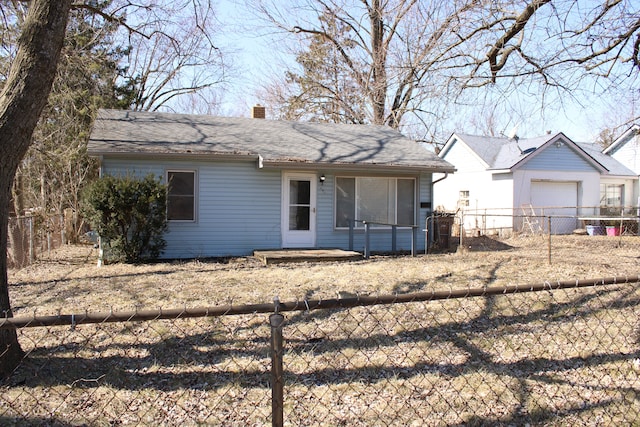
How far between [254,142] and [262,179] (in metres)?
1.17

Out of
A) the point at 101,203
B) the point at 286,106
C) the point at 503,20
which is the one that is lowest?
the point at 101,203

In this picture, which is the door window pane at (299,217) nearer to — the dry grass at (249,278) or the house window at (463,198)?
the dry grass at (249,278)

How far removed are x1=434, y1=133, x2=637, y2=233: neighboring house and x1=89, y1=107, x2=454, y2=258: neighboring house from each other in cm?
679

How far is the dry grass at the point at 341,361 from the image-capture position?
12.4ft

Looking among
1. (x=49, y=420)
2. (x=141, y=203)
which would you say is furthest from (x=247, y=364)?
(x=141, y=203)

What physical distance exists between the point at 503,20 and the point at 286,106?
1643 centimetres

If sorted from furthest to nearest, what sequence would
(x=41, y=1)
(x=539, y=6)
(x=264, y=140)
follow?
(x=264, y=140)
(x=539, y=6)
(x=41, y=1)

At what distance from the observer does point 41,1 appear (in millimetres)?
4293

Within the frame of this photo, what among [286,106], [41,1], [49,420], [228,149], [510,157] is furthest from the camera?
[286,106]

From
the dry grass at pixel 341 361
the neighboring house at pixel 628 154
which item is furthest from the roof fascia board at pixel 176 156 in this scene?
the neighboring house at pixel 628 154

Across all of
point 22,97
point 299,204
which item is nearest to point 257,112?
point 299,204

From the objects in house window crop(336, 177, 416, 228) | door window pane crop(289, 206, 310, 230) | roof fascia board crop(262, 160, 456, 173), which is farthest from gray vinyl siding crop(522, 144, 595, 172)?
door window pane crop(289, 206, 310, 230)

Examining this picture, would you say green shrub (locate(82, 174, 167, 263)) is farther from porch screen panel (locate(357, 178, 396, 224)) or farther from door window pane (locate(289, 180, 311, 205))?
porch screen panel (locate(357, 178, 396, 224))

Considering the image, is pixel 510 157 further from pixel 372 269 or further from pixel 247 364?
pixel 247 364
